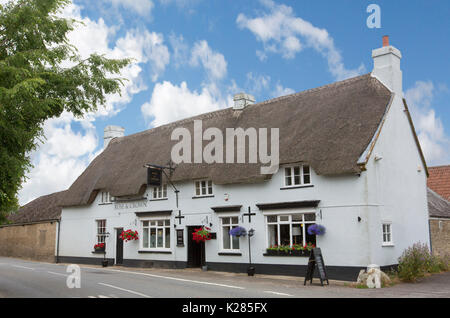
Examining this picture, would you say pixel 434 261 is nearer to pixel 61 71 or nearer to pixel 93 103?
pixel 93 103

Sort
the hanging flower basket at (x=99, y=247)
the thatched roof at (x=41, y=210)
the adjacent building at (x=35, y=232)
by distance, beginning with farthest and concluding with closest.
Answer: the thatched roof at (x=41, y=210)
the adjacent building at (x=35, y=232)
the hanging flower basket at (x=99, y=247)

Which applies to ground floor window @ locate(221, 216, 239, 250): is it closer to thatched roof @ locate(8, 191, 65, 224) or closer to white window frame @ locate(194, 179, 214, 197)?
white window frame @ locate(194, 179, 214, 197)

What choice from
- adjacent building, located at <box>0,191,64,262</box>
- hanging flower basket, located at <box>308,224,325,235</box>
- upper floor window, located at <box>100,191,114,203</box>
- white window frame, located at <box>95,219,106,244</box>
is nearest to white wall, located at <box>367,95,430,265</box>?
hanging flower basket, located at <box>308,224,325,235</box>

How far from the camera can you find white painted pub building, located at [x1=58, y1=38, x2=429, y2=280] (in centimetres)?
1656

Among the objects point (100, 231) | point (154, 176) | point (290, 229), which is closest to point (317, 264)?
point (290, 229)

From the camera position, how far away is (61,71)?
1271cm

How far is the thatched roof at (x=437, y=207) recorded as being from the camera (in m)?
22.0

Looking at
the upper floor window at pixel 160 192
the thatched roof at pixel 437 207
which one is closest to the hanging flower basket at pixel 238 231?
the upper floor window at pixel 160 192

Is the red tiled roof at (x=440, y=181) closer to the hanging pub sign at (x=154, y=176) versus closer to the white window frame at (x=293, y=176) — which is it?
the white window frame at (x=293, y=176)

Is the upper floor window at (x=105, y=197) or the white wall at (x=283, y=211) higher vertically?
the upper floor window at (x=105, y=197)

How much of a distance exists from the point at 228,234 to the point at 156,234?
506 centimetres

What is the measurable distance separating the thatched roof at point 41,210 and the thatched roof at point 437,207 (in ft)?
74.3
